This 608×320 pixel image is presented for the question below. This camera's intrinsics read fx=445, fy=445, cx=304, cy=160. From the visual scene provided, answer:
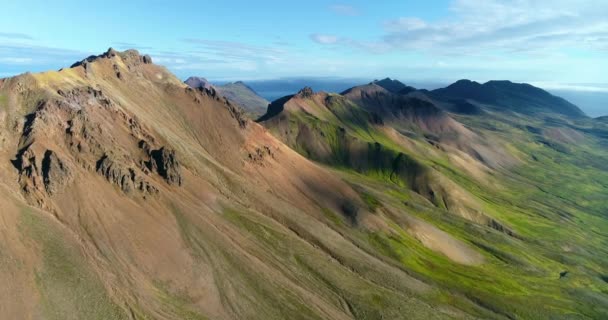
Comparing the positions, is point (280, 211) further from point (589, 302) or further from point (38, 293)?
point (589, 302)

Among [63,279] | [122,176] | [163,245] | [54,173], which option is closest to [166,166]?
[122,176]

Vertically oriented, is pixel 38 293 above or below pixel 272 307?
above

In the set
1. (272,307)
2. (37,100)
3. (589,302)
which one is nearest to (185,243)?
(272,307)

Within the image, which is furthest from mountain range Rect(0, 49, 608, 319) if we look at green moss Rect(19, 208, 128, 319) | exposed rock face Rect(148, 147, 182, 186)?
exposed rock face Rect(148, 147, 182, 186)

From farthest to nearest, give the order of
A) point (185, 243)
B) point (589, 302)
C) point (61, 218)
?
point (589, 302) → point (185, 243) → point (61, 218)

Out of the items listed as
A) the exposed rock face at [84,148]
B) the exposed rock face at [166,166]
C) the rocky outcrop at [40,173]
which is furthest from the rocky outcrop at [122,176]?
the rocky outcrop at [40,173]

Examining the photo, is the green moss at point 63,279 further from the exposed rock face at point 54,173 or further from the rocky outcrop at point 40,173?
the exposed rock face at point 54,173

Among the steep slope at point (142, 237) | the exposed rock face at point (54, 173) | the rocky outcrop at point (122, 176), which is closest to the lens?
the steep slope at point (142, 237)

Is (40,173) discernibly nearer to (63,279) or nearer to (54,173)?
(54,173)
